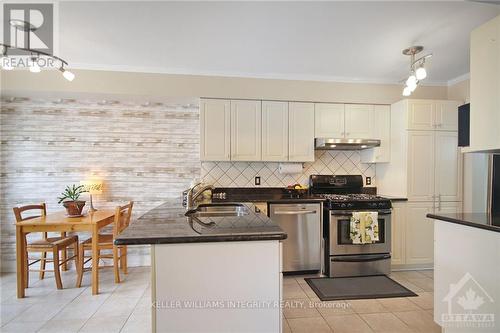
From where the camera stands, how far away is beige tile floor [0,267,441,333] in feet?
6.93

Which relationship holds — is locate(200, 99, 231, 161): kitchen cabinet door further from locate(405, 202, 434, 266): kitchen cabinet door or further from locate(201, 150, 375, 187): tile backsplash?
locate(405, 202, 434, 266): kitchen cabinet door

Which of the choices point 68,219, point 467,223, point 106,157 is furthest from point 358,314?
point 106,157

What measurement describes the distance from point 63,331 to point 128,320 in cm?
47

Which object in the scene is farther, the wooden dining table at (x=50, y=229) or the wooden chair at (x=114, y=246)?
the wooden chair at (x=114, y=246)

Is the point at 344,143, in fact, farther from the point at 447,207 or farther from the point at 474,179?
the point at 474,179

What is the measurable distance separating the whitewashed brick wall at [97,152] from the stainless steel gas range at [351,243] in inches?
74.8

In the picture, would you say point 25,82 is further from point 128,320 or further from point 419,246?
point 419,246

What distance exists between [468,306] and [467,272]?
22 centimetres

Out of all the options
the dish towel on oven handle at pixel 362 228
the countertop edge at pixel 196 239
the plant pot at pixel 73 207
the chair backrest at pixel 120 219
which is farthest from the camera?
the dish towel on oven handle at pixel 362 228

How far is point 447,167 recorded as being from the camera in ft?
10.8

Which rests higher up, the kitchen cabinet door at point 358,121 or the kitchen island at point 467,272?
the kitchen cabinet door at point 358,121

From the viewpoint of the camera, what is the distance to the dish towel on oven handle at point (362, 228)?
9.95 ft

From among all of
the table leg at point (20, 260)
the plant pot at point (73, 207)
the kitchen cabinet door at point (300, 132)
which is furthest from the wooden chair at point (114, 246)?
the kitchen cabinet door at point (300, 132)

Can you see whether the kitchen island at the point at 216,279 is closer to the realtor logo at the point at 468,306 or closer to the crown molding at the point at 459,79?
the realtor logo at the point at 468,306
